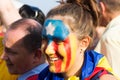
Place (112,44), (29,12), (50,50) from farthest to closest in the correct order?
(29,12) < (112,44) < (50,50)

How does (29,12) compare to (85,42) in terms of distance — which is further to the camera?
(29,12)

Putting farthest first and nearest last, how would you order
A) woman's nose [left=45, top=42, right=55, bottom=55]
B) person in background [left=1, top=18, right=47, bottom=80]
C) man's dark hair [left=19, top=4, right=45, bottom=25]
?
man's dark hair [left=19, top=4, right=45, bottom=25]
person in background [left=1, top=18, right=47, bottom=80]
woman's nose [left=45, top=42, right=55, bottom=55]

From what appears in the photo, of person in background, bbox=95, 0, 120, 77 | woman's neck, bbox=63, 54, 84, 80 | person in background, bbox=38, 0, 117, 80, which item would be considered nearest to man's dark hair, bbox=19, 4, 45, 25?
person in background, bbox=95, 0, 120, 77

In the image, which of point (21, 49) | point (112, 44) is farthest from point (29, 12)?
point (21, 49)

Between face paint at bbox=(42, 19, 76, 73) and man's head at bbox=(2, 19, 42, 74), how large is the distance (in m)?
0.39

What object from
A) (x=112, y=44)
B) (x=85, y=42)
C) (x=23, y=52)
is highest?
(x=85, y=42)

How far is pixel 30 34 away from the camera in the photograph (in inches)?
97.7

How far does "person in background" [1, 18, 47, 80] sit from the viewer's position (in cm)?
244

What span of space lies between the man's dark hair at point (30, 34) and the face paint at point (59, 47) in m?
0.38

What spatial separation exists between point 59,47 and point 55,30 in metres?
0.11

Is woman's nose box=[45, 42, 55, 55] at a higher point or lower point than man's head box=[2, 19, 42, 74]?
higher

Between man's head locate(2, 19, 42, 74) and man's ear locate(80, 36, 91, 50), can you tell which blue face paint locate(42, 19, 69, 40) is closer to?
man's ear locate(80, 36, 91, 50)

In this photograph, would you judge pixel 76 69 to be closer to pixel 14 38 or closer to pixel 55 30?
pixel 55 30

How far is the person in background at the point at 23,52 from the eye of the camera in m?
2.44
